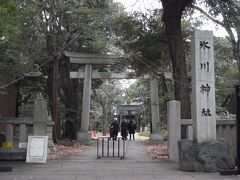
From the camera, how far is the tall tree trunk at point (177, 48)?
663 inches

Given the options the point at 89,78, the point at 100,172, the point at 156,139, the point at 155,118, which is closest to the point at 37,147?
the point at 100,172

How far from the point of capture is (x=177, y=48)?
1698 centimetres

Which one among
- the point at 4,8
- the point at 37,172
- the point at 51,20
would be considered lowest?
the point at 37,172

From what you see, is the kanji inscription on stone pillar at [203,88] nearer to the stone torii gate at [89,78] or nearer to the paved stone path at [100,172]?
the paved stone path at [100,172]

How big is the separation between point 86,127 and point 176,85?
43.4ft

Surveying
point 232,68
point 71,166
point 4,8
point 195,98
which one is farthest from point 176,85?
point 232,68

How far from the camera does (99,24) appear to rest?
22531mm

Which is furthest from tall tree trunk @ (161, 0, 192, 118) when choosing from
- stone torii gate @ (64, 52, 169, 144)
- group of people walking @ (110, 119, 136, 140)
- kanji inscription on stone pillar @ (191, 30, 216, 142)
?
stone torii gate @ (64, 52, 169, 144)

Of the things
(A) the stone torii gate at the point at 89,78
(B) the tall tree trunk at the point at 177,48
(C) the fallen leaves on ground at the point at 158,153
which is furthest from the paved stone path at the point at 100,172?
(A) the stone torii gate at the point at 89,78

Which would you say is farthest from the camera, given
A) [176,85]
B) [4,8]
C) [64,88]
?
[64,88]

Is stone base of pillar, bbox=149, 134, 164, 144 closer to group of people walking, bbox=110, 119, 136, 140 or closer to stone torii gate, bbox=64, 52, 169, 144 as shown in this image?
stone torii gate, bbox=64, 52, 169, 144

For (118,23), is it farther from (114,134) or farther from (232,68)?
(232,68)

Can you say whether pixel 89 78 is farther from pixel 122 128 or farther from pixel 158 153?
pixel 158 153

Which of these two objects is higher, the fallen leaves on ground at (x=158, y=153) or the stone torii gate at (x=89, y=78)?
the stone torii gate at (x=89, y=78)
